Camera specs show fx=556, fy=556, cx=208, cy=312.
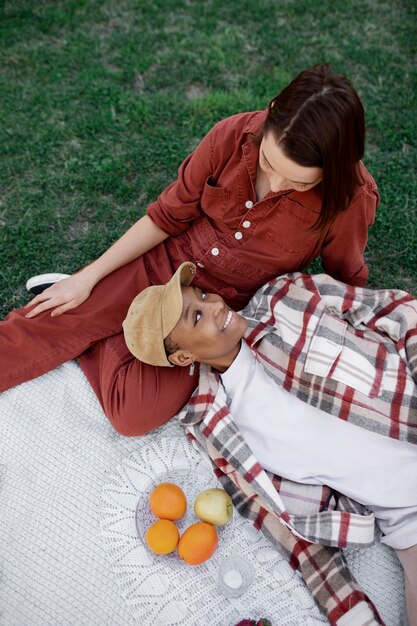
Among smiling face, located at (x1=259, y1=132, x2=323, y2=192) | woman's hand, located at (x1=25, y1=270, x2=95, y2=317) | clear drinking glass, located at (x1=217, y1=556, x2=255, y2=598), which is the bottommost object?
clear drinking glass, located at (x1=217, y1=556, x2=255, y2=598)

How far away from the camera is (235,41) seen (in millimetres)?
4801

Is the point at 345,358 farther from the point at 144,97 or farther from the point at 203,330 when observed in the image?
the point at 144,97

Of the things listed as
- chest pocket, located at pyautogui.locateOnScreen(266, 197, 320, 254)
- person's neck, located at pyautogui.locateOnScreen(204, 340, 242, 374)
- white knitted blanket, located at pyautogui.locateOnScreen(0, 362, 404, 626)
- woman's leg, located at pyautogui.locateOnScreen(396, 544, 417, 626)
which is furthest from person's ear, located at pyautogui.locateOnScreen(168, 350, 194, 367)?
Answer: woman's leg, located at pyautogui.locateOnScreen(396, 544, 417, 626)

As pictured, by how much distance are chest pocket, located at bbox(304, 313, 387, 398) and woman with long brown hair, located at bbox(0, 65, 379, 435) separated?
0.39m

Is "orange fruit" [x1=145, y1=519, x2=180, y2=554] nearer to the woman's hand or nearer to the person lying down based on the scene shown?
the person lying down

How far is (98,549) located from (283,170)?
6.12 ft

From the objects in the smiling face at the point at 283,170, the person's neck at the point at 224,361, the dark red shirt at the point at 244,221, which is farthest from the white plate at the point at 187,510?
the smiling face at the point at 283,170

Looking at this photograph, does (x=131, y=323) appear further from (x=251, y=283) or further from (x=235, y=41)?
(x=235, y=41)

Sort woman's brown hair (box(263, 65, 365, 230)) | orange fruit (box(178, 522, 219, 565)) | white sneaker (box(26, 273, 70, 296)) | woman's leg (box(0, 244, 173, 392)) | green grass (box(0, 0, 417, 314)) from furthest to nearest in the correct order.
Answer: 1. green grass (box(0, 0, 417, 314))
2. white sneaker (box(26, 273, 70, 296))
3. woman's leg (box(0, 244, 173, 392))
4. orange fruit (box(178, 522, 219, 565))
5. woman's brown hair (box(263, 65, 365, 230))

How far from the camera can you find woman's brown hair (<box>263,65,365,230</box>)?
6.55ft

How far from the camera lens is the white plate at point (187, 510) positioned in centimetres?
256

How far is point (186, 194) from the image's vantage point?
9.23 ft

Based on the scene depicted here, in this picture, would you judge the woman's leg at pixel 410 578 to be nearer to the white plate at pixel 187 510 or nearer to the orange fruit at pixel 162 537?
the white plate at pixel 187 510

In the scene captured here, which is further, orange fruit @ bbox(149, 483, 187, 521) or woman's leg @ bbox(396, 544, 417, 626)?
orange fruit @ bbox(149, 483, 187, 521)
